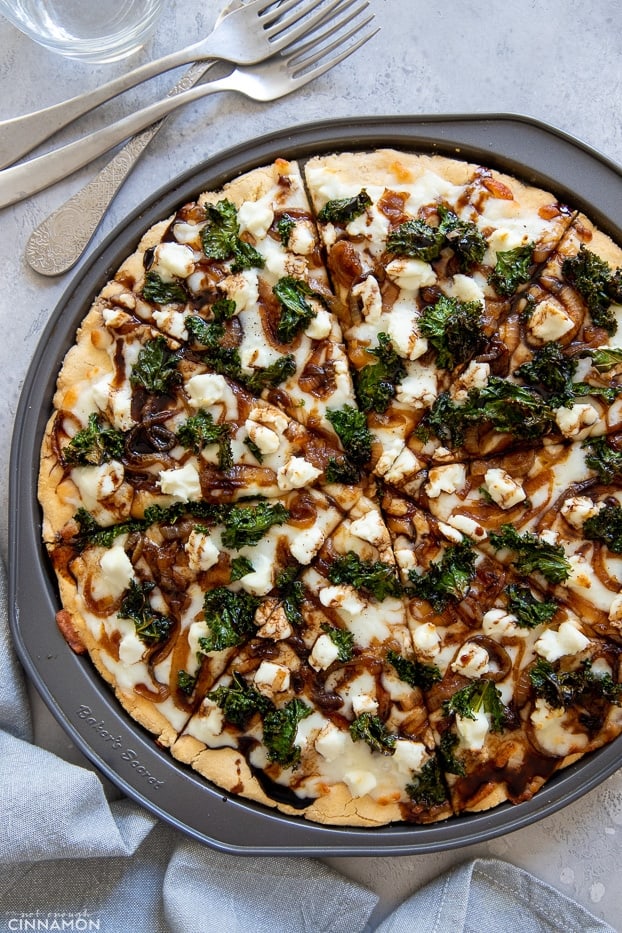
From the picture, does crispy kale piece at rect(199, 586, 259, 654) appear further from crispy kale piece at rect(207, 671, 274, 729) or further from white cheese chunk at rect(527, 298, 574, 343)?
white cheese chunk at rect(527, 298, 574, 343)

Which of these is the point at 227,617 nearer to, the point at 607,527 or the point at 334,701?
the point at 334,701

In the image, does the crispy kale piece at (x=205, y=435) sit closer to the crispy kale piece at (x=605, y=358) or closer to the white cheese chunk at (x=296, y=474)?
the white cheese chunk at (x=296, y=474)

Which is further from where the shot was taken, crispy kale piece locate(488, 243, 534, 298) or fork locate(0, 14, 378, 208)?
fork locate(0, 14, 378, 208)

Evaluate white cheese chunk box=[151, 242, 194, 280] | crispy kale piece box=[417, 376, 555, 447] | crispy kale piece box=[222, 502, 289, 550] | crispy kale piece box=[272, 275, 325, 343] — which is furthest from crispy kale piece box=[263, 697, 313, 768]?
white cheese chunk box=[151, 242, 194, 280]

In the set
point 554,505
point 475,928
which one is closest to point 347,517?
point 554,505

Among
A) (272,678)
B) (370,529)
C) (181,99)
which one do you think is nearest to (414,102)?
(181,99)

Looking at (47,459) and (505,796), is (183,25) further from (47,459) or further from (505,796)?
(505,796)
